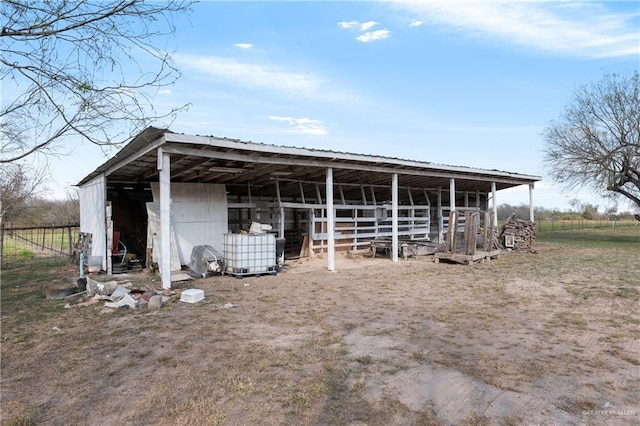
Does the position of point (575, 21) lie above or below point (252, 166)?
above

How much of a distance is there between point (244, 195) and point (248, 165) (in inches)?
127

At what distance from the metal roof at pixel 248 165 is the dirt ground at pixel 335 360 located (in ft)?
8.32

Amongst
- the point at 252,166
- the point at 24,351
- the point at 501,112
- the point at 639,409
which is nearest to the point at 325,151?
the point at 252,166

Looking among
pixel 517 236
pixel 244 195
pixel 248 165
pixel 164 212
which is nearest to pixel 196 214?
pixel 248 165

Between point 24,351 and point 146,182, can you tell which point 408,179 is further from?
point 24,351

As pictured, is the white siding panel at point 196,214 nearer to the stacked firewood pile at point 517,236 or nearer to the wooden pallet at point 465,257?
the wooden pallet at point 465,257

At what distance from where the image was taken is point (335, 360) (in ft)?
11.4

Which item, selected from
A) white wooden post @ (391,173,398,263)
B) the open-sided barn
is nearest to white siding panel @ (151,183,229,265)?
the open-sided barn

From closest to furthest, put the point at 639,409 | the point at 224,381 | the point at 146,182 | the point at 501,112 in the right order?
the point at 639,409 → the point at 224,381 → the point at 146,182 → the point at 501,112

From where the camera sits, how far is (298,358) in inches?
139

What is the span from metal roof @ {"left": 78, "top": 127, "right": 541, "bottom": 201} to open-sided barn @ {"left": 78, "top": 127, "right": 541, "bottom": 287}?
0.07ft

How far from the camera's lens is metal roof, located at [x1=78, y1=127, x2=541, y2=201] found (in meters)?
6.70

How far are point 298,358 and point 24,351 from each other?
9.46 feet

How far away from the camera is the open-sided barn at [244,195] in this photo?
7.26 metres
